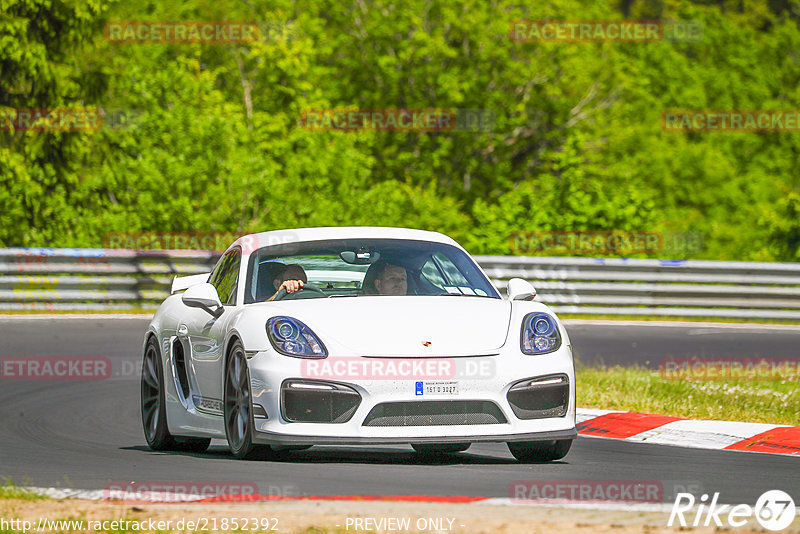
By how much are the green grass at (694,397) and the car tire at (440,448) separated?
2.52 m

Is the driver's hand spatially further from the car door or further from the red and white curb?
the red and white curb

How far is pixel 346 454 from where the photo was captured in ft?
29.9

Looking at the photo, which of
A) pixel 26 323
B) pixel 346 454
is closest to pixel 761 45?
pixel 26 323

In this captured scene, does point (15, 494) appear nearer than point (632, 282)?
Yes

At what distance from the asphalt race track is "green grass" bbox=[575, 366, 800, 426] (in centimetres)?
149

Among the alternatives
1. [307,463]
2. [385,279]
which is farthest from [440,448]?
[307,463]

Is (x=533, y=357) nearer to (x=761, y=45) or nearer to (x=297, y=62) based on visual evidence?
(x=297, y=62)

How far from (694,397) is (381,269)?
3932mm

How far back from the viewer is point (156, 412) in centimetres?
990

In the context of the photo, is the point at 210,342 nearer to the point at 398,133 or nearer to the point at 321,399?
the point at 321,399

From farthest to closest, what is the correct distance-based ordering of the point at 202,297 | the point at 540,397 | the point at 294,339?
the point at 202,297 < the point at 540,397 < the point at 294,339

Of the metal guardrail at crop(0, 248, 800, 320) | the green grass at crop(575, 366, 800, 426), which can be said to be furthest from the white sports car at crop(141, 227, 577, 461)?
the metal guardrail at crop(0, 248, 800, 320)

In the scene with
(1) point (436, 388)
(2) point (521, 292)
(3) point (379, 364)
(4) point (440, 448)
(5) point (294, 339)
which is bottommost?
(4) point (440, 448)

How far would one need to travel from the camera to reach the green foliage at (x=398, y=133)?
27078 millimetres
